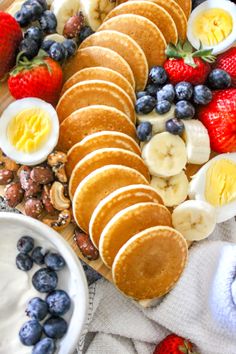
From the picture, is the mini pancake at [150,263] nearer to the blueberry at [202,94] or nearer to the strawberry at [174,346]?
the strawberry at [174,346]

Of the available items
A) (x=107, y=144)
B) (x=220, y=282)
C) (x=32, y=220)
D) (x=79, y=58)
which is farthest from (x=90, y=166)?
(x=220, y=282)

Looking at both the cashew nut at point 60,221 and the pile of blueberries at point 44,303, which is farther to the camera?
the cashew nut at point 60,221

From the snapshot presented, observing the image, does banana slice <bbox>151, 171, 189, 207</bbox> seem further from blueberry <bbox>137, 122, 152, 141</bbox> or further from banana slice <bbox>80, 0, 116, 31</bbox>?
banana slice <bbox>80, 0, 116, 31</bbox>

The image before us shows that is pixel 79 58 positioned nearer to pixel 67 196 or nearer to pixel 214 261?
pixel 67 196

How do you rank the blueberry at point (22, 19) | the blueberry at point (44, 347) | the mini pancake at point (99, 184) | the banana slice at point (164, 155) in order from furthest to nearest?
the blueberry at point (22, 19)
the banana slice at point (164, 155)
the mini pancake at point (99, 184)
the blueberry at point (44, 347)

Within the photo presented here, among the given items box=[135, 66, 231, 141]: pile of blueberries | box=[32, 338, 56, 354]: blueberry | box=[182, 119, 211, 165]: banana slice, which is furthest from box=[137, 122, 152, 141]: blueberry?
box=[32, 338, 56, 354]: blueberry

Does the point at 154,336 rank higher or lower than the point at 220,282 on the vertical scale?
lower

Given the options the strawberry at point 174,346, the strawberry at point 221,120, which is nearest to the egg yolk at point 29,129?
the strawberry at point 221,120
